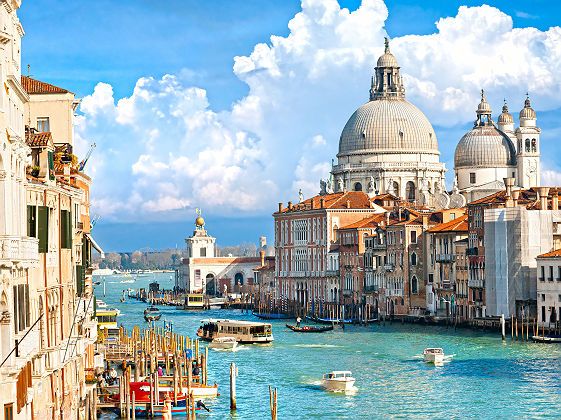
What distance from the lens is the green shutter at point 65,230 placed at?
20859 millimetres

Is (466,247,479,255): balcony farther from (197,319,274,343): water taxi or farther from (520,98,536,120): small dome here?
(520,98,536,120): small dome

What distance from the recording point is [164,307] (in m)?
93.1

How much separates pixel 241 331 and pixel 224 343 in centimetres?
246

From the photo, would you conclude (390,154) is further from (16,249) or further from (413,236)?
(16,249)

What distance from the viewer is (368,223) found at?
69.1m

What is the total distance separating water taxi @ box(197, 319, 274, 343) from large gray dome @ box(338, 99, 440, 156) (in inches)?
1442

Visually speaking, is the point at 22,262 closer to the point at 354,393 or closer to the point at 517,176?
the point at 354,393

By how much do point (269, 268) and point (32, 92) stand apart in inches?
2531

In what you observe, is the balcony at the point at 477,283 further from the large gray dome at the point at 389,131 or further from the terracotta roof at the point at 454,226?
the large gray dome at the point at 389,131

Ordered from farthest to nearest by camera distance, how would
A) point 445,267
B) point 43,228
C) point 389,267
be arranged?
point 389,267 < point 445,267 < point 43,228

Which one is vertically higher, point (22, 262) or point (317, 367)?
point (22, 262)

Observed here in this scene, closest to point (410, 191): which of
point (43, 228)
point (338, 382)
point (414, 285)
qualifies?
point (414, 285)

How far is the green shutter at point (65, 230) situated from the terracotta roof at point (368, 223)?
47.4m

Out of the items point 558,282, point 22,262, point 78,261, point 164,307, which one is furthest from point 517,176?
point 22,262
